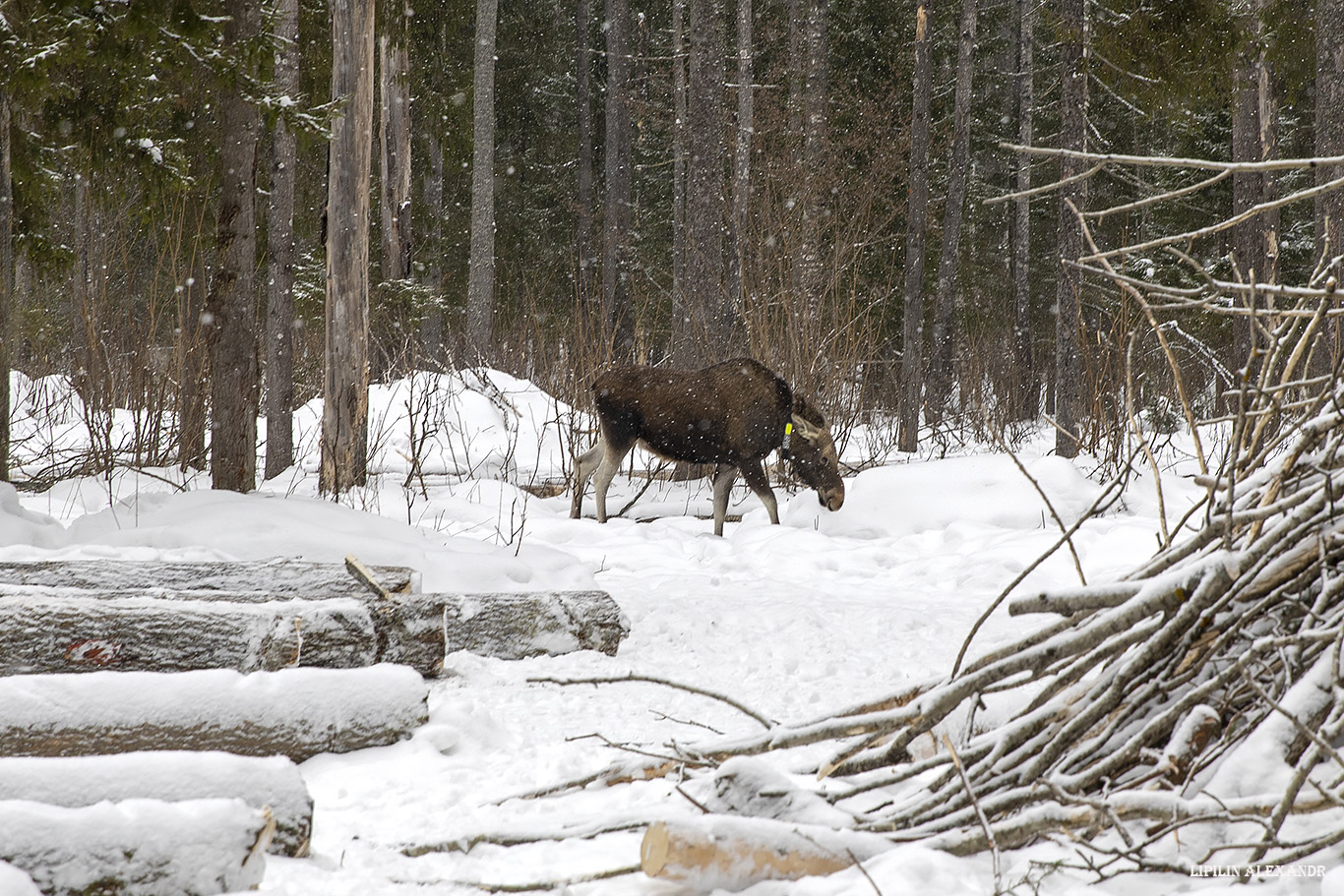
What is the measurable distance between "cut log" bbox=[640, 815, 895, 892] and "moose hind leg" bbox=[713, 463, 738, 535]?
22.6 feet

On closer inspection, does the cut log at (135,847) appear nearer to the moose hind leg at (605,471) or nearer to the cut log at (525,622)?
the cut log at (525,622)

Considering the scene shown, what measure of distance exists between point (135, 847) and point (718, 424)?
735 cm

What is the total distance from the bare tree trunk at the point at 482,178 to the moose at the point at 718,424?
10432 millimetres

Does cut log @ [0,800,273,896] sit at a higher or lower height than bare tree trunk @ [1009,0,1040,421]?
lower

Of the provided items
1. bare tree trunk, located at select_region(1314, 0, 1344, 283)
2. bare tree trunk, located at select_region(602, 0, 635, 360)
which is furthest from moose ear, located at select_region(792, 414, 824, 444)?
bare tree trunk, located at select_region(602, 0, 635, 360)

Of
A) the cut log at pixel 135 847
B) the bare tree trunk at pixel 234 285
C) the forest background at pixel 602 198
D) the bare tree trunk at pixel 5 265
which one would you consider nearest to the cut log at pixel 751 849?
the cut log at pixel 135 847

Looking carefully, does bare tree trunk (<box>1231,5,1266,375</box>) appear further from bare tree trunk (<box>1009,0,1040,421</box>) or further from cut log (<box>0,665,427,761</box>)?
cut log (<box>0,665,427,761</box>)

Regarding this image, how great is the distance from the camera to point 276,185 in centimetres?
1059

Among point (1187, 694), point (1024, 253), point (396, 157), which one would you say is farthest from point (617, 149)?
point (1187, 694)

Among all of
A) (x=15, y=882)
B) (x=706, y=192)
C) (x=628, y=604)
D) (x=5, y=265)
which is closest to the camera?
(x=15, y=882)

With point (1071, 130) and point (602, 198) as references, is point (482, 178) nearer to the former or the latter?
point (602, 198)

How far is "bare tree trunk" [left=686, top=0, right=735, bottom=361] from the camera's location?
39.5 ft

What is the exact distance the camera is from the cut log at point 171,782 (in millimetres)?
2387

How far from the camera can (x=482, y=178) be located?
65.1 ft
